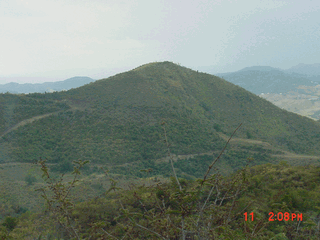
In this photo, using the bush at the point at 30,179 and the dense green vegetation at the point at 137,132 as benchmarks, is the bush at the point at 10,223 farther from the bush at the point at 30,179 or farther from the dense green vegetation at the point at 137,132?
the bush at the point at 30,179

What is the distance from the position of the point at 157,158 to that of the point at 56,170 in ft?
58.8

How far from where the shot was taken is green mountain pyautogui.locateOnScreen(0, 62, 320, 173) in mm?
38781

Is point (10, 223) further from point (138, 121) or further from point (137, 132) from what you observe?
point (138, 121)

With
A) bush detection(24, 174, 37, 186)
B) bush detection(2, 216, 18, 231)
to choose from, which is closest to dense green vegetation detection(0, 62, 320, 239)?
bush detection(24, 174, 37, 186)

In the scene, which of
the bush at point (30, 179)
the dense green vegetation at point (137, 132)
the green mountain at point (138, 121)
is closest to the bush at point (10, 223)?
the dense green vegetation at point (137, 132)

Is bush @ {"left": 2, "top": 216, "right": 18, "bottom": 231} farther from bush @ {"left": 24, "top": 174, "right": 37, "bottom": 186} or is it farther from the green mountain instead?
the green mountain

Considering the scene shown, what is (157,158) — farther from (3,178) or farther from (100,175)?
(3,178)

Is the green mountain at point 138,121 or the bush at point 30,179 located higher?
the green mountain at point 138,121

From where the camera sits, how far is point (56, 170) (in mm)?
35375

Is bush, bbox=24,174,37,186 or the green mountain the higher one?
the green mountain

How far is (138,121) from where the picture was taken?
4578cm

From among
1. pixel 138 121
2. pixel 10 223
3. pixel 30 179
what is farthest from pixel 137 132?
pixel 10 223

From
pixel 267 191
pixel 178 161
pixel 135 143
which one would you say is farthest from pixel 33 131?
pixel 267 191

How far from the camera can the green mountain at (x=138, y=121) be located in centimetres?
3878
